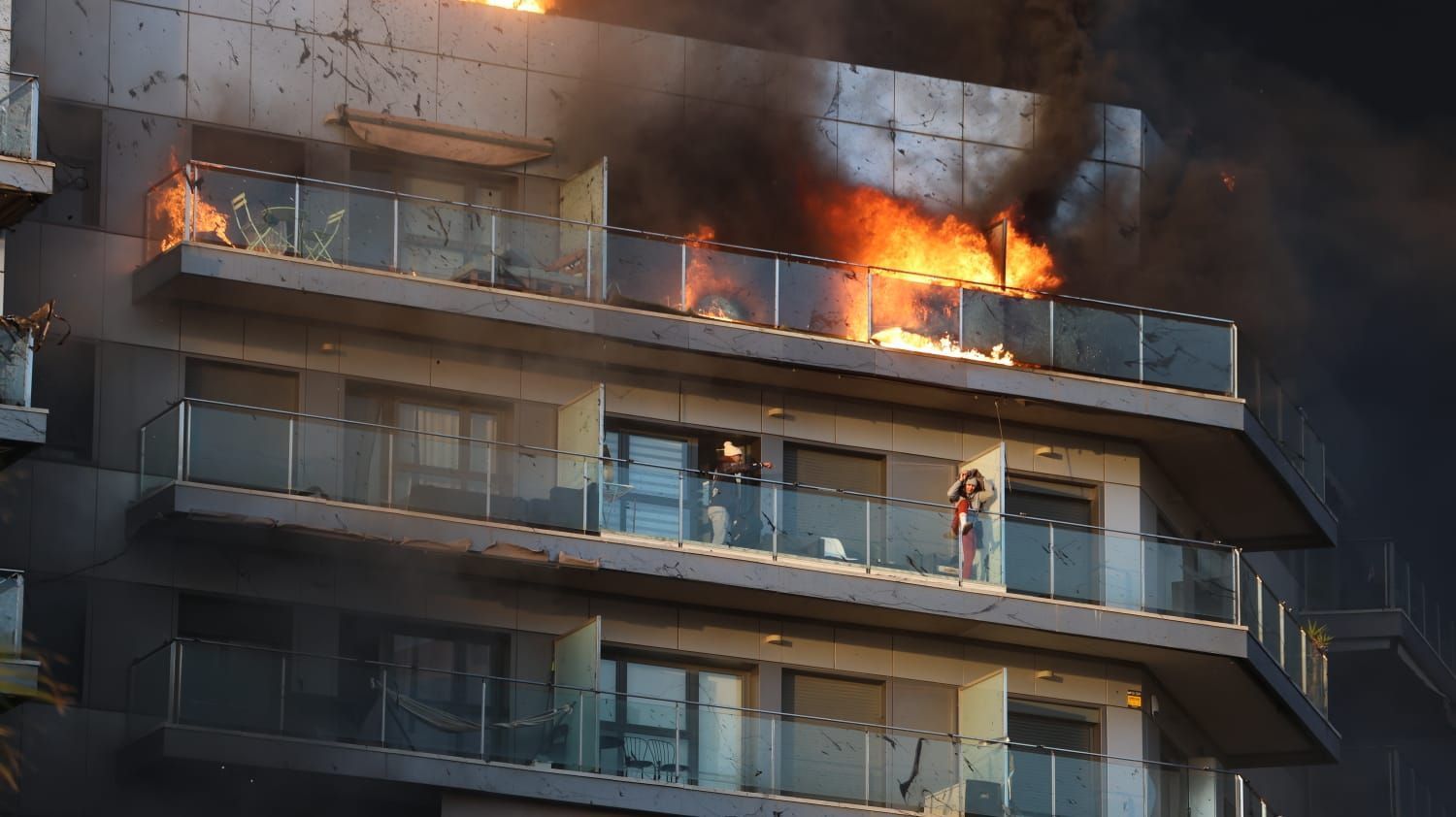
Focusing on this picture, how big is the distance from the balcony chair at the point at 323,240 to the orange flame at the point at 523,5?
3.64 metres

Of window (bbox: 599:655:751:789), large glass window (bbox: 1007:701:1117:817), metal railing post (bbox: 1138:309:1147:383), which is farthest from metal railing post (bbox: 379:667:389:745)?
metal railing post (bbox: 1138:309:1147:383)

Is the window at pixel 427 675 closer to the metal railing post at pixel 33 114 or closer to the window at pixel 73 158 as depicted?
the window at pixel 73 158

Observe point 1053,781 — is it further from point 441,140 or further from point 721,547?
point 441,140

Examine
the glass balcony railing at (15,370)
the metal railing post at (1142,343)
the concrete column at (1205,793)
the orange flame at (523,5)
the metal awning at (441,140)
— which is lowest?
the concrete column at (1205,793)

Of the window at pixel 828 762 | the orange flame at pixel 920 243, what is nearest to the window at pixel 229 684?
the window at pixel 828 762

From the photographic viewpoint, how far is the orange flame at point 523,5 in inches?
1485

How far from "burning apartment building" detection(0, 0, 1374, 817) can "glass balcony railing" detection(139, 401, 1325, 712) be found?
0.05 meters

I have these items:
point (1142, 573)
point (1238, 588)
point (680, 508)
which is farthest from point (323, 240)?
point (1238, 588)

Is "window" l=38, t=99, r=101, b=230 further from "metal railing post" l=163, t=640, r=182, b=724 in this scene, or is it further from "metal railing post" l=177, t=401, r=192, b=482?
"metal railing post" l=163, t=640, r=182, b=724

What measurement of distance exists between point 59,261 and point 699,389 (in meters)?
→ 7.32

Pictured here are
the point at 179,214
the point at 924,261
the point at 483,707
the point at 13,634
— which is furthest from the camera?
the point at 924,261

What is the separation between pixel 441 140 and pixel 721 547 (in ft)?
18.5

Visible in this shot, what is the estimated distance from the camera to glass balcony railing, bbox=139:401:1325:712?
34250mm

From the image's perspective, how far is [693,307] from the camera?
120 ft
